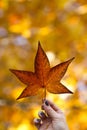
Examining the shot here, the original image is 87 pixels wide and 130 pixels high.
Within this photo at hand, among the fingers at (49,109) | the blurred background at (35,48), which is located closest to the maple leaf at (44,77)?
the fingers at (49,109)

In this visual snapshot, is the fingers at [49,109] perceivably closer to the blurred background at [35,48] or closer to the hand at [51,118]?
the hand at [51,118]

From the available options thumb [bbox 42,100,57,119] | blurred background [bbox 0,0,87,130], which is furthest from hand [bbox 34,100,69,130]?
blurred background [bbox 0,0,87,130]

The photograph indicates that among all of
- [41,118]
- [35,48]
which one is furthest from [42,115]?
[35,48]

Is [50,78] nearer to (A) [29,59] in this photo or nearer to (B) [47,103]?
(B) [47,103]

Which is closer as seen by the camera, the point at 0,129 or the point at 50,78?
the point at 50,78

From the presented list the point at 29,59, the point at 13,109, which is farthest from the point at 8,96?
the point at 29,59

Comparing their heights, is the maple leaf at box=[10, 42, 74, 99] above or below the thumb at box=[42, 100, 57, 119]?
above

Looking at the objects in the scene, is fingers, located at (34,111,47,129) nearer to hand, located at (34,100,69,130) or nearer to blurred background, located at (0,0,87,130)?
hand, located at (34,100,69,130)
